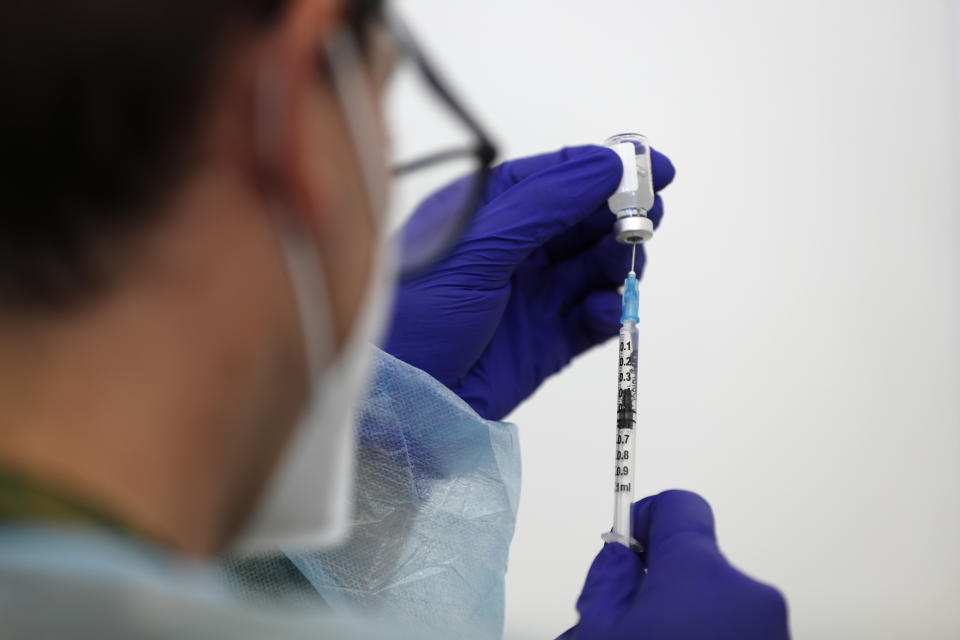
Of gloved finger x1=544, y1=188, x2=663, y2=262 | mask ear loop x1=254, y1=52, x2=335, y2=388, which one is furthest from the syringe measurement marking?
mask ear loop x1=254, y1=52, x2=335, y2=388

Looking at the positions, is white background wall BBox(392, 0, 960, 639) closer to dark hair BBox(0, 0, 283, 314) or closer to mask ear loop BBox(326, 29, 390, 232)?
mask ear loop BBox(326, 29, 390, 232)

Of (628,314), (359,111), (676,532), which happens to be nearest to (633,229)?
(628,314)

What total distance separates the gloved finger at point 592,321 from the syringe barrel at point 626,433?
0.17 m

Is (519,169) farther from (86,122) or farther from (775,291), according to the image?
(86,122)

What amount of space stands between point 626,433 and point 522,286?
0.32 metres

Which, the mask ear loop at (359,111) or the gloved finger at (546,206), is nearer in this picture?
the mask ear loop at (359,111)

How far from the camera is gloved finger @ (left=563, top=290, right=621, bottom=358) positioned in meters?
1.13

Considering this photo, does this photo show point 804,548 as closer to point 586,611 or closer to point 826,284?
point 826,284

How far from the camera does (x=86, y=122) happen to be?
0.30 metres

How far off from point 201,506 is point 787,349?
1369mm

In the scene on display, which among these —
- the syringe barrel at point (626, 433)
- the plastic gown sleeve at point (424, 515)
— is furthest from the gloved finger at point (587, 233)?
the plastic gown sleeve at point (424, 515)

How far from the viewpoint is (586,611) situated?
695mm

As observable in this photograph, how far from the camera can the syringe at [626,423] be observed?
86cm

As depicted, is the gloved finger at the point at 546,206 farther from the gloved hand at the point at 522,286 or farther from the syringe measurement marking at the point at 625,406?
the syringe measurement marking at the point at 625,406
